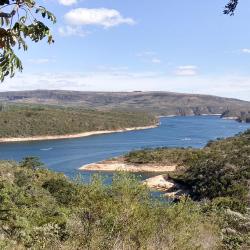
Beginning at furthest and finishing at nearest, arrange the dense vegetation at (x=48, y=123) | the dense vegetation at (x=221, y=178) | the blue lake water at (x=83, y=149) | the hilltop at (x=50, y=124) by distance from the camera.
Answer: the dense vegetation at (x=48, y=123), the hilltop at (x=50, y=124), the blue lake water at (x=83, y=149), the dense vegetation at (x=221, y=178)

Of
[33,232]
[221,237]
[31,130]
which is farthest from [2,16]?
[31,130]

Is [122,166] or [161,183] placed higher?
[161,183]

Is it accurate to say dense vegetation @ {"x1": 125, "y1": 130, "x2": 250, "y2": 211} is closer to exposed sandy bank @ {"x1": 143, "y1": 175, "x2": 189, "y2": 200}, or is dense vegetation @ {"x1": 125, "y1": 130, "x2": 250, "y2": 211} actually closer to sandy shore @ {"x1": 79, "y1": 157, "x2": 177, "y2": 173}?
exposed sandy bank @ {"x1": 143, "y1": 175, "x2": 189, "y2": 200}

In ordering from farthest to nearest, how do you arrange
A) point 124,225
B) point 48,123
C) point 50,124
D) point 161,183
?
point 48,123, point 50,124, point 161,183, point 124,225

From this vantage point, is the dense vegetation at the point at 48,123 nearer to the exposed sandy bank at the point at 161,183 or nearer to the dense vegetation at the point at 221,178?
the dense vegetation at the point at 221,178

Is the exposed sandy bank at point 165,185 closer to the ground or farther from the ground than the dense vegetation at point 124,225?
closer to the ground

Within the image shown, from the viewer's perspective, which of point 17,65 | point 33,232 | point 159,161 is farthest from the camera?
point 159,161

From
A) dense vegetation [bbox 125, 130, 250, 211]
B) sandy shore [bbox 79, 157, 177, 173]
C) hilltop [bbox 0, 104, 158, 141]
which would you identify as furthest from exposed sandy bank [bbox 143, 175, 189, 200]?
hilltop [bbox 0, 104, 158, 141]

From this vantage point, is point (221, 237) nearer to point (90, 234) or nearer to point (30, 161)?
point (90, 234)

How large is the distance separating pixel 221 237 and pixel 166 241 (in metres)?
5.53

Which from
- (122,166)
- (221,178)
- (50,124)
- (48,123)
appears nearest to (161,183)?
(221,178)

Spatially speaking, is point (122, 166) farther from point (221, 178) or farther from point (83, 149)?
point (221, 178)

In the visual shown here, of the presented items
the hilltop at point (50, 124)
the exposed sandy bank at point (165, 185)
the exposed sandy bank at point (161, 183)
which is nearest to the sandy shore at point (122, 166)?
the exposed sandy bank at point (161, 183)

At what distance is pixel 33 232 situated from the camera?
17125 millimetres
